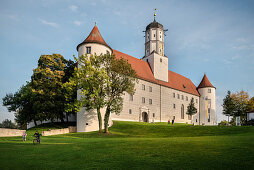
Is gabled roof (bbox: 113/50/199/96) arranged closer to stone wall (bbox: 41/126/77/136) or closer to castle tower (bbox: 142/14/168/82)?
castle tower (bbox: 142/14/168/82)

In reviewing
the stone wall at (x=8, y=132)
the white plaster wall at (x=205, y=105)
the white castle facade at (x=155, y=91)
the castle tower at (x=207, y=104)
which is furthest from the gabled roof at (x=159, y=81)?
the stone wall at (x=8, y=132)

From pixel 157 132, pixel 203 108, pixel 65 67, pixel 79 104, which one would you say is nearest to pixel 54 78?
pixel 65 67

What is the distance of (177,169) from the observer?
10.3m

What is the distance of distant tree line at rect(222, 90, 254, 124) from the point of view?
200 feet

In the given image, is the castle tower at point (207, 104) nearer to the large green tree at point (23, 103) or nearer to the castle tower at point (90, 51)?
the castle tower at point (90, 51)

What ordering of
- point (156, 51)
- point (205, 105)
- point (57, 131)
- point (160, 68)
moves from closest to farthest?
point (57, 131)
point (160, 68)
point (156, 51)
point (205, 105)

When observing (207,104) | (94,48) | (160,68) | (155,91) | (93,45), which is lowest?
(207,104)

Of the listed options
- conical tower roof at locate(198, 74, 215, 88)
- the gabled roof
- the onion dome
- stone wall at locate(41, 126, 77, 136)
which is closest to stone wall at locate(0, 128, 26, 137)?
stone wall at locate(41, 126, 77, 136)

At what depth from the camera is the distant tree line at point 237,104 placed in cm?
6091

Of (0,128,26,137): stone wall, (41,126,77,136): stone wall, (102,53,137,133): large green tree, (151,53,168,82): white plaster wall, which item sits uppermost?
(151,53,168,82): white plaster wall

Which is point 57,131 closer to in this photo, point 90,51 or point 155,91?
point 90,51

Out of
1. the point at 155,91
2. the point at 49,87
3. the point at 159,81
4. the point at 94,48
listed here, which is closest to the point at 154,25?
the point at 159,81

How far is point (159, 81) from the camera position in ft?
181

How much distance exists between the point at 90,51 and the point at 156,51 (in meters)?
24.6
